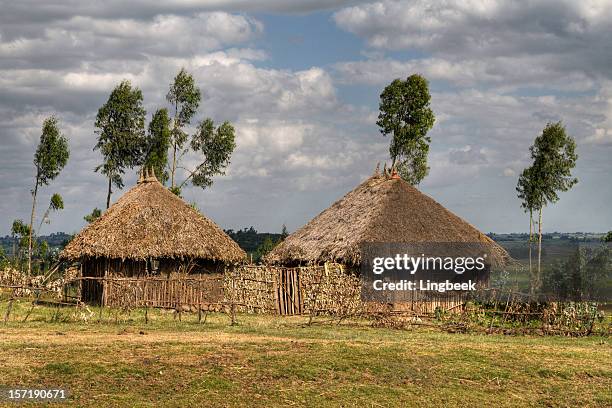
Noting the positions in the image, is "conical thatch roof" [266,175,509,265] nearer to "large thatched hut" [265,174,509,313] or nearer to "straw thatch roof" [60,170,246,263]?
"large thatched hut" [265,174,509,313]

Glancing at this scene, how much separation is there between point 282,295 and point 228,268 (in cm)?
519

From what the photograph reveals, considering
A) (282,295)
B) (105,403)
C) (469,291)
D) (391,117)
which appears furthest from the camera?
(391,117)

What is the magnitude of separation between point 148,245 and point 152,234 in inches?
24.9

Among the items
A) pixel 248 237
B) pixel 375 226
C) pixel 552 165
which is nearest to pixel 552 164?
→ pixel 552 165

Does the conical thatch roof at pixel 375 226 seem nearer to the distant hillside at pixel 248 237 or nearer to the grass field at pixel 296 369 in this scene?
the grass field at pixel 296 369

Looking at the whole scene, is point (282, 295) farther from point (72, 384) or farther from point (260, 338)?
point (72, 384)

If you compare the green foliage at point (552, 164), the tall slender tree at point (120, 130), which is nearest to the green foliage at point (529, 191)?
the green foliage at point (552, 164)

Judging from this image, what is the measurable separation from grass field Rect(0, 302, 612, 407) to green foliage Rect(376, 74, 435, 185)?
2118 centimetres

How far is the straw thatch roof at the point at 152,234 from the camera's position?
27.1 meters

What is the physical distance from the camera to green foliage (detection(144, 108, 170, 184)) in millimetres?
40719

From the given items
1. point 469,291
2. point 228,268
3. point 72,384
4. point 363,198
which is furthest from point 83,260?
point 72,384

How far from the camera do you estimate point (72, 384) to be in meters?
13.4

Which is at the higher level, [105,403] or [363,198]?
[363,198]

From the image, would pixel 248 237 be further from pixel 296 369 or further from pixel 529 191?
pixel 296 369
